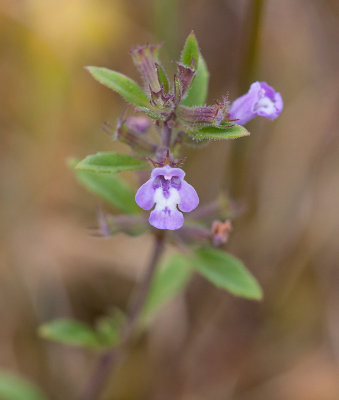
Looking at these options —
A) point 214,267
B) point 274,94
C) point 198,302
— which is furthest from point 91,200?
point 274,94

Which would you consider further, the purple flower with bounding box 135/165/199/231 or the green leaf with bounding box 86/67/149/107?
the green leaf with bounding box 86/67/149/107

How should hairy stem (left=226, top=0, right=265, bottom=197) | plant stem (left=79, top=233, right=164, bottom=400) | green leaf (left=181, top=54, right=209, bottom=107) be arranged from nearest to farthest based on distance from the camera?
green leaf (left=181, top=54, right=209, bottom=107) → plant stem (left=79, top=233, right=164, bottom=400) → hairy stem (left=226, top=0, right=265, bottom=197)

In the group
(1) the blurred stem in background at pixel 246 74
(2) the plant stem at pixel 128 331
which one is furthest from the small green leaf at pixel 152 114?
(1) the blurred stem in background at pixel 246 74

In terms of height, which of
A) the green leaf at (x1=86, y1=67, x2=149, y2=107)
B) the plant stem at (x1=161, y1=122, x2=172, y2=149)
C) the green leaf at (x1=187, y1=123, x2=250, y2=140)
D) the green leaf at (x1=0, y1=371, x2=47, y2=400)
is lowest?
the green leaf at (x1=0, y1=371, x2=47, y2=400)

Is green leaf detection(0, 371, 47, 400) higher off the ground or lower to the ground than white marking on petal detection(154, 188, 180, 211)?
lower

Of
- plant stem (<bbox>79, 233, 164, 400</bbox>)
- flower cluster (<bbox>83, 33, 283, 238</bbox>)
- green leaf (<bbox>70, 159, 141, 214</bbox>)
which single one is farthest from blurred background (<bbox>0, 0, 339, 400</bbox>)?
flower cluster (<bbox>83, 33, 283, 238</bbox>)

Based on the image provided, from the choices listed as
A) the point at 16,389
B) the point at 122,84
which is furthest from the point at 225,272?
the point at 16,389

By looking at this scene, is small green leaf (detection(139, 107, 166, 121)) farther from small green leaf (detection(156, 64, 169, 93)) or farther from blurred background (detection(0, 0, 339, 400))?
blurred background (detection(0, 0, 339, 400))

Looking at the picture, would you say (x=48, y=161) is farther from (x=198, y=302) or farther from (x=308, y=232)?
(x=308, y=232)
